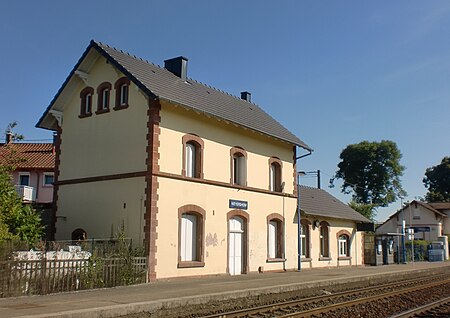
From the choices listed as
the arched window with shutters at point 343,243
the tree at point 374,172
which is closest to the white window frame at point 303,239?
the arched window with shutters at point 343,243

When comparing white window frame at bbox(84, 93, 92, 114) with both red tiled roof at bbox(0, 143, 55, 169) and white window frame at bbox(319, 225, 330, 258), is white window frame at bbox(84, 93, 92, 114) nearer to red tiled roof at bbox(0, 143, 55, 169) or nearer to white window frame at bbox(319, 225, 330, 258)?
white window frame at bbox(319, 225, 330, 258)

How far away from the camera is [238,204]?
2155 cm

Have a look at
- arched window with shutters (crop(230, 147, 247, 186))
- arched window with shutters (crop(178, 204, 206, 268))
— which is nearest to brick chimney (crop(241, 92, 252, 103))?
arched window with shutters (crop(230, 147, 247, 186))

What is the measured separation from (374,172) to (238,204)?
52315 millimetres

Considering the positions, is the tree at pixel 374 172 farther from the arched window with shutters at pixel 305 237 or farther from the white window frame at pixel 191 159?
the white window frame at pixel 191 159

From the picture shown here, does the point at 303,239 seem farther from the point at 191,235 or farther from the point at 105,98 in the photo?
the point at 105,98

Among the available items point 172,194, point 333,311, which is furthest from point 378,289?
point 172,194

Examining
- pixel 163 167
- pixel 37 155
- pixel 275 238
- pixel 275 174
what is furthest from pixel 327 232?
pixel 37 155

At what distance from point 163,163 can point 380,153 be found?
2244 inches

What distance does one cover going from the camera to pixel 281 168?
24828 millimetres

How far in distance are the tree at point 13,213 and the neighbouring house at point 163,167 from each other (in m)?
2.22

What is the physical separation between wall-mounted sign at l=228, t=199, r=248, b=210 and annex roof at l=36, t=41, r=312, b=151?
3.29 m

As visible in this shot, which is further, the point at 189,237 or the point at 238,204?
the point at 238,204

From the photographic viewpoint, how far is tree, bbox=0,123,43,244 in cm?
1639
